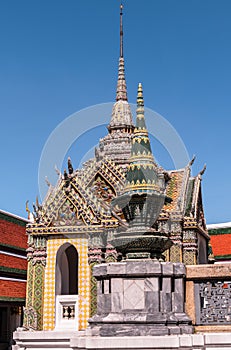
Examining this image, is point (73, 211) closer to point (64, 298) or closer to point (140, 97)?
point (64, 298)

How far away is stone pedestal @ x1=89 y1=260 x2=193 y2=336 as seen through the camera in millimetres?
8414

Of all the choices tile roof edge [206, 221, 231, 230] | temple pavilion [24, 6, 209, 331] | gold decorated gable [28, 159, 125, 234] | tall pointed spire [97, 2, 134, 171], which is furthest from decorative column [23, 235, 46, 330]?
tile roof edge [206, 221, 231, 230]

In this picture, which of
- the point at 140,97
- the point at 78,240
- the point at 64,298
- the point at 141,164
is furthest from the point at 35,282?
the point at 140,97

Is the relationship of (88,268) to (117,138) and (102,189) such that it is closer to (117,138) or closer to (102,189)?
(102,189)

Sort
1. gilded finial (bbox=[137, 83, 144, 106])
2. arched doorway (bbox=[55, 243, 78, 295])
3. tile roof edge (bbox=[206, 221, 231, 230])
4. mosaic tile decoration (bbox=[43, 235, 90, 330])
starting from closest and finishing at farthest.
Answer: gilded finial (bbox=[137, 83, 144, 106])
mosaic tile decoration (bbox=[43, 235, 90, 330])
arched doorway (bbox=[55, 243, 78, 295])
tile roof edge (bbox=[206, 221, 231, 230])

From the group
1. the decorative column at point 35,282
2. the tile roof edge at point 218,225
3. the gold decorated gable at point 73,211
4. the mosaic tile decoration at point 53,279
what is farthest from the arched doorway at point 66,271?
the tile roof edge at point 218,225

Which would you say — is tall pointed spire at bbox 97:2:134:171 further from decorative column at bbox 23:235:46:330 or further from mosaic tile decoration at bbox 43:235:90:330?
decorative column at bbox 23:235:46:330

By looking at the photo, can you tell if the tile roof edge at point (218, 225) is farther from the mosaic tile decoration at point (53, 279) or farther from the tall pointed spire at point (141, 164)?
the tall pointed spire at point (141, 164)

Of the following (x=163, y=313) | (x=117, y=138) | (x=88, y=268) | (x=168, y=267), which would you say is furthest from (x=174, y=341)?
(x=117, y=138)

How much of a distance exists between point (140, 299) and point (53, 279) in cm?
1070

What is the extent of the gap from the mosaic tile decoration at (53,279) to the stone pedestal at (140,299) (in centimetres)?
954

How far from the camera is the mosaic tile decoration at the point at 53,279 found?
18.2 meters

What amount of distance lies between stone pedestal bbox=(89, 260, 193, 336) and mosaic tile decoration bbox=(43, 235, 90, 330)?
9.54 metres

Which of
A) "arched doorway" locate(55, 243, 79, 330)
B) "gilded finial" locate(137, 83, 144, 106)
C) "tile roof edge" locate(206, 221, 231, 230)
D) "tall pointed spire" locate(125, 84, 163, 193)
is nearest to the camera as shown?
"tall pointed spire" locate(125, 84, 163, 193)
